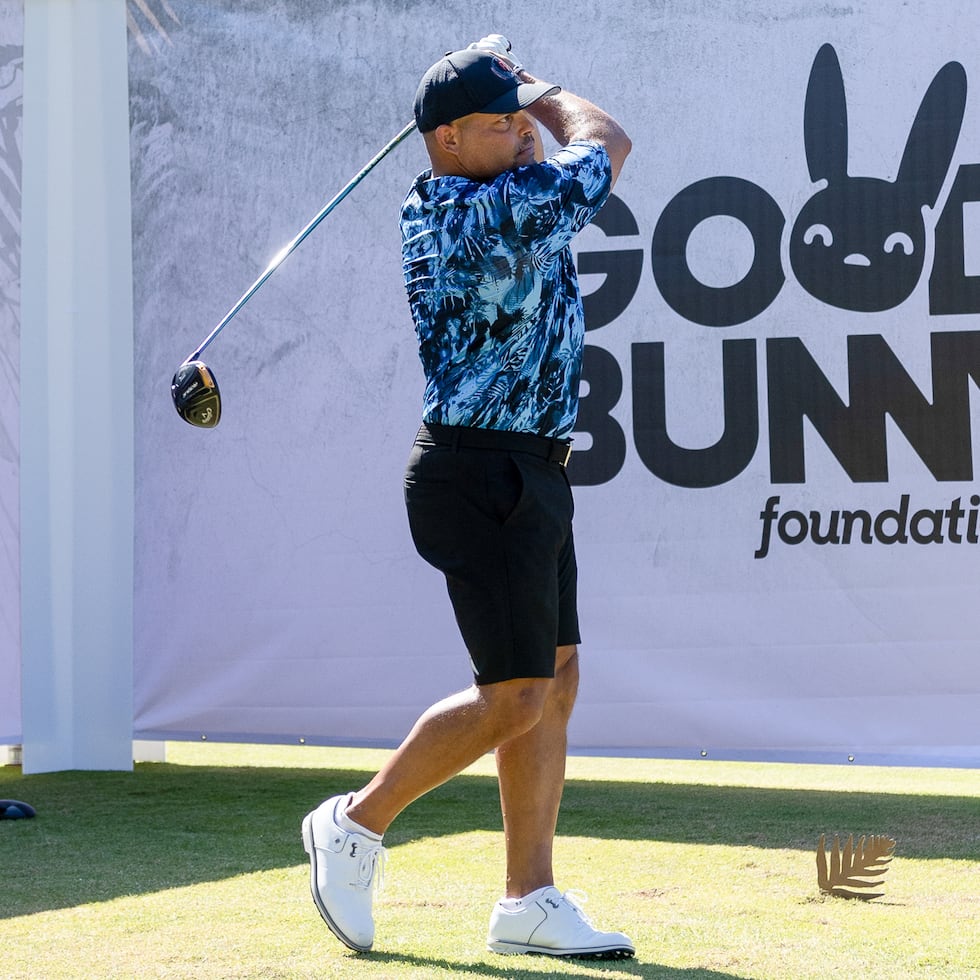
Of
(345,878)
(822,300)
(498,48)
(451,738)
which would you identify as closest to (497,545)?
(451,738)

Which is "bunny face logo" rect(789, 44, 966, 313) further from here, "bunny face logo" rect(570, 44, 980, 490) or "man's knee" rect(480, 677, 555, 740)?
"man's knee" rect(480, 677, 555, 740)

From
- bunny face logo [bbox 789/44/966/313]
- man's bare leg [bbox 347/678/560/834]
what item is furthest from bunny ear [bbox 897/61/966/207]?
man's bare leg [bbox 347/678/560/834]

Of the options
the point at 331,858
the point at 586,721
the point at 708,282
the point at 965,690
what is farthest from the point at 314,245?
the point at 331,858

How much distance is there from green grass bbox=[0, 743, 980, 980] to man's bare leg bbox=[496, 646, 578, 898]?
138mm

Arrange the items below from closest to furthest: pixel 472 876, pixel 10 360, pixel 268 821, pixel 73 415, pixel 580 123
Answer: pixel 580 123 → pixel 472 876 → pixel 268 821 → pixel 10 360 → pixel 73 415

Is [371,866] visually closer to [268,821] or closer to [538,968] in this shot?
[538,968]

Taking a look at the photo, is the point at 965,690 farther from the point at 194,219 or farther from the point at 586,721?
the point at 194,219

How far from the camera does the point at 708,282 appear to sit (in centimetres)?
402

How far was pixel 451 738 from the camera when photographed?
6.91ft

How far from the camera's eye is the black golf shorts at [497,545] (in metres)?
2.08

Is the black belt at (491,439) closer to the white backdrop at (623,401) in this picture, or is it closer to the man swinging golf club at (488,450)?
the man swinging golf club at (488,450)

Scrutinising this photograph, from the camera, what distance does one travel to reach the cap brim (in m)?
Result: 2.07

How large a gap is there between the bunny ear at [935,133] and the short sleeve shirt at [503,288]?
203 cm

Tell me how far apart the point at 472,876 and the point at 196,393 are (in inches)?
42.9
